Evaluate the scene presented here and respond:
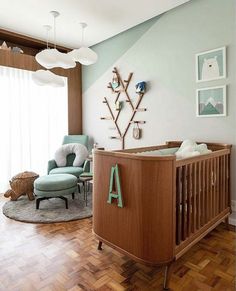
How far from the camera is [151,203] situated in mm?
1517

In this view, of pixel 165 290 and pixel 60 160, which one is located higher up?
pixel 60 160

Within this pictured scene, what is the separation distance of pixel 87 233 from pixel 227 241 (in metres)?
1.39

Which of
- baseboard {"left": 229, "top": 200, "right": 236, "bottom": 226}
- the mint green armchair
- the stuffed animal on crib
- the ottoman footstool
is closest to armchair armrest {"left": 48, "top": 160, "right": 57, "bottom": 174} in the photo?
the mint green armchair

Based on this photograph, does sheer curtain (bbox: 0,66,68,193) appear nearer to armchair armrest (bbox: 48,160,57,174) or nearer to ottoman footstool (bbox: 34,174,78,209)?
armchair armrest (bbox: 48,160,57,174)

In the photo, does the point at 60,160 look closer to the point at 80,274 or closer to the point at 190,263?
the point at 80,274

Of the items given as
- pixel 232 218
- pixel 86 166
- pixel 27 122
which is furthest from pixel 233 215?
pixel 27 122

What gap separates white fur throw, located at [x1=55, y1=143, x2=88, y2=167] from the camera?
3.79 m

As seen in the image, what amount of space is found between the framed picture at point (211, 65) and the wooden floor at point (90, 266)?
1.71 metres

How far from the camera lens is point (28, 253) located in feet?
6.42

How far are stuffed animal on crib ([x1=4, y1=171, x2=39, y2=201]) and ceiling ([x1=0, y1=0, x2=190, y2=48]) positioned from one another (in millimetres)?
2238

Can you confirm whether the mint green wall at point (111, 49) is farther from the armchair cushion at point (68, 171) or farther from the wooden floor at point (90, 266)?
the wooden floor at point (90, 266)

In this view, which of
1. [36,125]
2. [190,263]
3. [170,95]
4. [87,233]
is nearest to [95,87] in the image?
[36,125]

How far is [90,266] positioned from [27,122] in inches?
114

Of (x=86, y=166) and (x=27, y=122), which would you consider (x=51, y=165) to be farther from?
(x=27, y=122)
